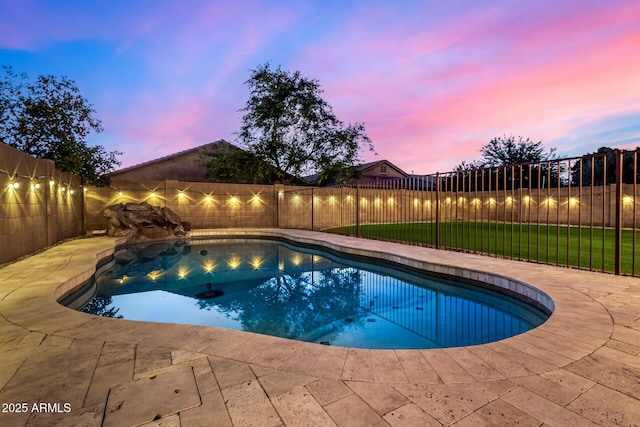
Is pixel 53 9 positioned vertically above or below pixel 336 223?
above

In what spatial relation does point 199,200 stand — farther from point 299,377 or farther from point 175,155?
point 299,377

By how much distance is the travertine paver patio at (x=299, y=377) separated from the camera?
59.0 inches

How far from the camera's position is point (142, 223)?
35.7 feet

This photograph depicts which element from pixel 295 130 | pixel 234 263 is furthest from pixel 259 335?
pixel 295 130

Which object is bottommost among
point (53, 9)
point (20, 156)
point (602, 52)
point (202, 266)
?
point (202, 266)

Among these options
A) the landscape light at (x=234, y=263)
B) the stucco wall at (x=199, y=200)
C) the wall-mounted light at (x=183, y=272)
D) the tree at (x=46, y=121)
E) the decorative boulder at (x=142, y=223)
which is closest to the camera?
the wall-mounted light at (x=183, y=272)

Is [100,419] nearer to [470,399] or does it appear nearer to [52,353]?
[52,353]

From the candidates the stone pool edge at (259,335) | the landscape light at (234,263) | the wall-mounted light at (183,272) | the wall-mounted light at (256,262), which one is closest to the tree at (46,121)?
the wall-mounted light at (183,272)

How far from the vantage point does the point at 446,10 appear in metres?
7.82

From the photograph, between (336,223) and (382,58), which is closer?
(382,58)

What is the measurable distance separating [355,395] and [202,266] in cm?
642

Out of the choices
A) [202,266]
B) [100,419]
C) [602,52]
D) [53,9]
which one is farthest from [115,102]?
[602,52]

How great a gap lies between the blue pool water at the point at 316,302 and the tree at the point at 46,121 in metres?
5.49

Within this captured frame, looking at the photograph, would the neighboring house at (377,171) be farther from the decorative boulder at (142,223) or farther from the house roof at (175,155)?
the decorative boulder at (142,223)
